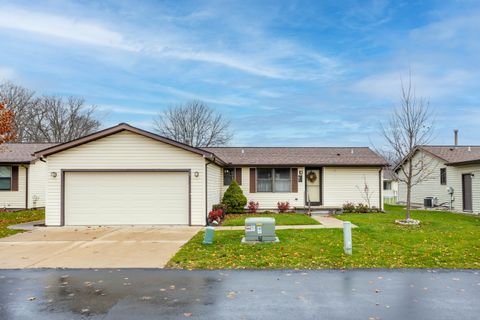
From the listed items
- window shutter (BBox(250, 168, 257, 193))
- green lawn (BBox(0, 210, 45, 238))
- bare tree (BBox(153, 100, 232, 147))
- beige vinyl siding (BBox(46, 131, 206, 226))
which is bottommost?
green lawn (BBox(0, 210, 45, 238))

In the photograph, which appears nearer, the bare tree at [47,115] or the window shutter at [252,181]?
the window shutter at [252,181]

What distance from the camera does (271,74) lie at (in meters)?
24.3

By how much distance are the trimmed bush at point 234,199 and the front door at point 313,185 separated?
383 centimetres

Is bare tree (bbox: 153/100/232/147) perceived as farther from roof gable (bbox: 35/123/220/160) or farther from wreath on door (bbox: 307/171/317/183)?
roof gable (bbox: 35/123/220/160)

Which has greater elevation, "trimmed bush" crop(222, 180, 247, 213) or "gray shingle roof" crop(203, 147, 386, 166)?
"gray shingle roof" crop(203, 147, 386, 166)

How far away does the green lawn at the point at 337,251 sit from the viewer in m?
8.84

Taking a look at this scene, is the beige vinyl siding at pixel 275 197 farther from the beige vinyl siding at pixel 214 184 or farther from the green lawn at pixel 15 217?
the green lawn at pixel 15 217

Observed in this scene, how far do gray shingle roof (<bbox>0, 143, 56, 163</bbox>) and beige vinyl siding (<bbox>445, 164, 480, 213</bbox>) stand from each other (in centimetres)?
2319

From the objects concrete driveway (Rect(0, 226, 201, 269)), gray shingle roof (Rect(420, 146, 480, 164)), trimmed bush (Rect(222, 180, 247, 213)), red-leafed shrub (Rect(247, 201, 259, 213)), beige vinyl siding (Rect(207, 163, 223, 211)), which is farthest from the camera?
gray shingle roof (Rect(420, 146, 480, 164))

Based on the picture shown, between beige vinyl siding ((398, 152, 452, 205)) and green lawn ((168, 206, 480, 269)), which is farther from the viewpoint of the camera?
beige vinyl siding ((398, 152, 452, 205))

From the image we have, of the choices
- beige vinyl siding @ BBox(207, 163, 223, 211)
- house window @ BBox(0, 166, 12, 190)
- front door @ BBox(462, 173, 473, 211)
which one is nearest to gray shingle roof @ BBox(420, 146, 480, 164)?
front door @ BBox(462, 173, 473, 211)

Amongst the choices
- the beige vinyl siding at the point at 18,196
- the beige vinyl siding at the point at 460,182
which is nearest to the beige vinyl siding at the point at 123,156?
the beige vinyl siding at the point at 18,196

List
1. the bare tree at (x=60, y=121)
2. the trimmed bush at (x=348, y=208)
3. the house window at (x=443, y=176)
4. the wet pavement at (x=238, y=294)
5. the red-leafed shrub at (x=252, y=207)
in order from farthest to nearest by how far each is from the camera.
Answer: the bare tree at (x=60, y=121) → the house window at (x=443, y=176) → the red-leafed shrub at (x=252, y=207) → the trimmed bush at (x=348, y=208) → the wet pavement at (x=238, y=294)

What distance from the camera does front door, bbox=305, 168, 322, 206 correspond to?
22.5 m
